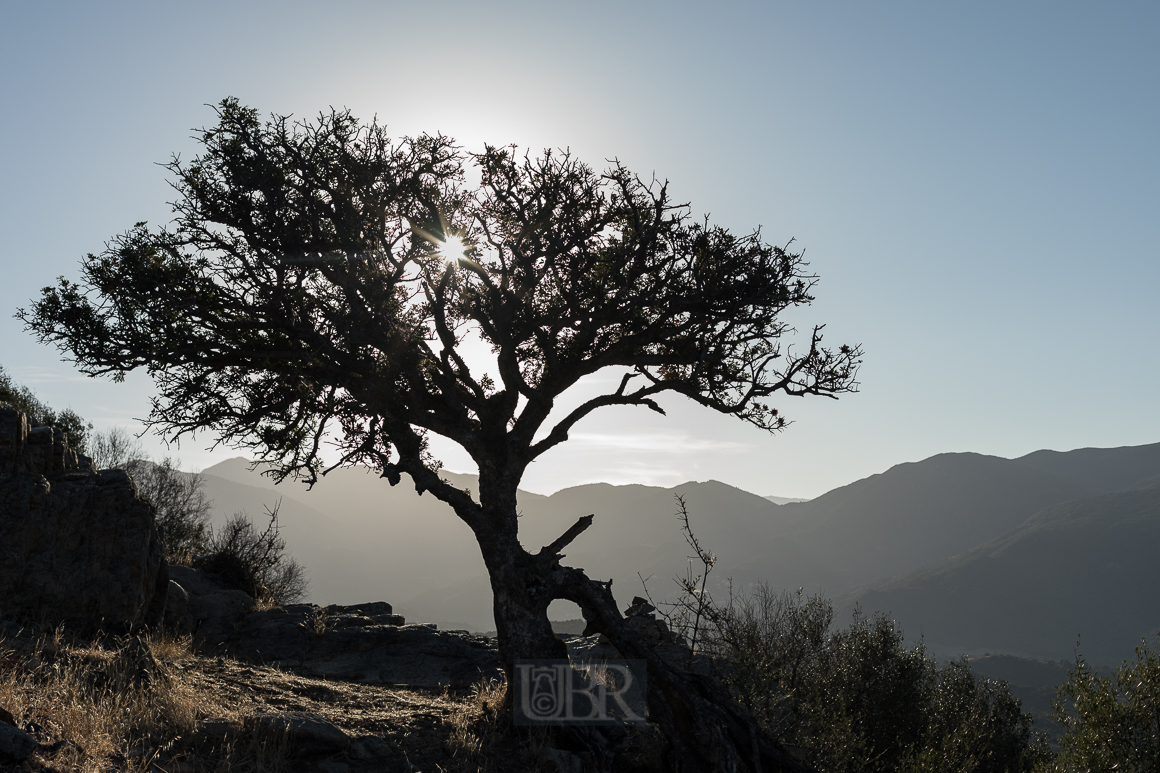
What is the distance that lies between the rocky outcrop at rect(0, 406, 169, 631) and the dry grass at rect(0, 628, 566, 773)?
1.09 metres

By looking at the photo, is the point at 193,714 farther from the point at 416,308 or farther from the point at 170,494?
the point at 170,494

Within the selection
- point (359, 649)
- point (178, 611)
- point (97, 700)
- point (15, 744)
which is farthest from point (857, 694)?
point (178, 611)

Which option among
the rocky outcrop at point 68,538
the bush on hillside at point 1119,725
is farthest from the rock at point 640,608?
the rocky outcrop at point 68,538

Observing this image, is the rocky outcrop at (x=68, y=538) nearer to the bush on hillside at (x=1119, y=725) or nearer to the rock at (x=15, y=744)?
the rock at (x=15, y=744)

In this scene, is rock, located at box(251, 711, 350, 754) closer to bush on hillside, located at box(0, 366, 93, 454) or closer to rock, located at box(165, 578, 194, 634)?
rock, located at box(165, 578, 194, 634)

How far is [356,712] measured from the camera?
35.4 ft

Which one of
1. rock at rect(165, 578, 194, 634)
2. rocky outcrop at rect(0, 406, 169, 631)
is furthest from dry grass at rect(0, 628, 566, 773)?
rock at rect(165, 578, 194, 634)

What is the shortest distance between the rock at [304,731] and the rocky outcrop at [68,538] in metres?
6.62

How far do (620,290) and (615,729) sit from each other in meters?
7.76

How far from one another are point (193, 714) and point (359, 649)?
9806 millimetres

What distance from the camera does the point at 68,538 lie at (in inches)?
514

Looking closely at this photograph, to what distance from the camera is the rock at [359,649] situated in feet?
51.7

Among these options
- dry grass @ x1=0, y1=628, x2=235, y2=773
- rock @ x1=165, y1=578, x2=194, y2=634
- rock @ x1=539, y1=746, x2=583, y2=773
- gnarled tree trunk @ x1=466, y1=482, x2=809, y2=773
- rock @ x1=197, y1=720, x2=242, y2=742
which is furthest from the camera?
rock @ x1=165, y1=578, x2=194, y2=634

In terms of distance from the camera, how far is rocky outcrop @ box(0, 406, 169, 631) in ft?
40.1
